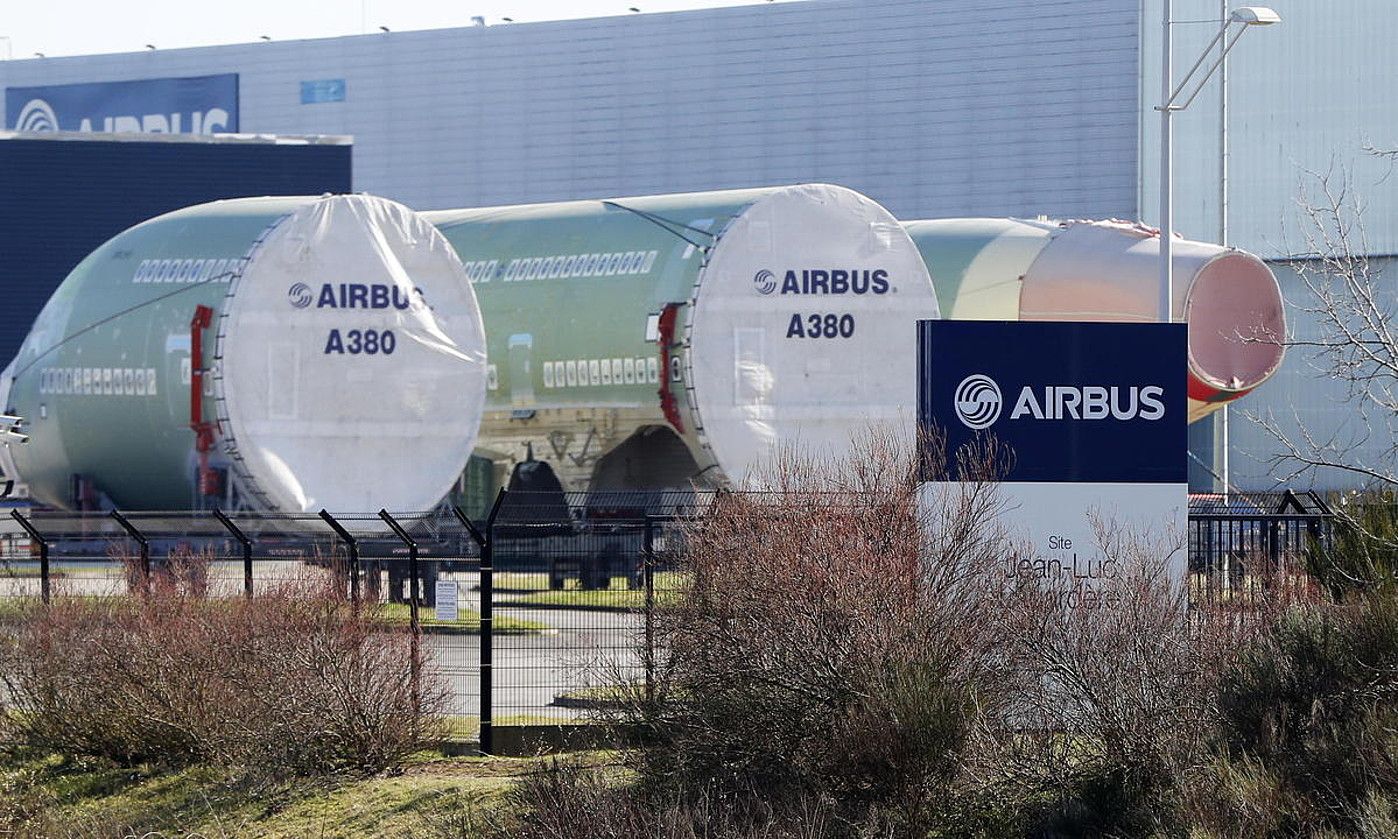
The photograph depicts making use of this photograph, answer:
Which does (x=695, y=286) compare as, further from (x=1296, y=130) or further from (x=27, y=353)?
(x=1296, y=130)

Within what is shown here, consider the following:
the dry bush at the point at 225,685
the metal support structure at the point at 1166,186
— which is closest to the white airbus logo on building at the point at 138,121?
the metal support structure at the point at 1166,186

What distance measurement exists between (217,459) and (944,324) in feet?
52.4

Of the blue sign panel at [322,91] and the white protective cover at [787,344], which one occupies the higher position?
the blue sign panel at [322,91]

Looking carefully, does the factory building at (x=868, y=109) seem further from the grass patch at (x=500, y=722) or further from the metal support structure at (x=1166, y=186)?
the grass patch at (x=500, y=722)

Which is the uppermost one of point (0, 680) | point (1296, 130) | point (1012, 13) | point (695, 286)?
point (1012, 13)

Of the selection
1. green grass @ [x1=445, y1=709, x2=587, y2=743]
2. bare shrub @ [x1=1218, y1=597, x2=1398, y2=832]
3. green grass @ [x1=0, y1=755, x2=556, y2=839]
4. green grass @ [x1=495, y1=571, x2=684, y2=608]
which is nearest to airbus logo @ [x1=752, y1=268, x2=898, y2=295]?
green grass @ [x1=495, y1=571, x2=684, y2=608]

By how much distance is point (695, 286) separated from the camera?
92.5 feet

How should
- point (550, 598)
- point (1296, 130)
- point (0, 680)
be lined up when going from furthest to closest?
point (1296, 130)
point (550, 598)
point (0, 680)

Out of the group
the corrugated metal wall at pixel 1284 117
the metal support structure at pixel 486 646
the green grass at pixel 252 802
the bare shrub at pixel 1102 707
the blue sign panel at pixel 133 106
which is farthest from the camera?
the blue sign panel at pixel 133 106

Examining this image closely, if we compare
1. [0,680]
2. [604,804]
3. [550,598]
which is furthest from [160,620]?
[604,804]

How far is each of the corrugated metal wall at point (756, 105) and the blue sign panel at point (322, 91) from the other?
0.84 feet

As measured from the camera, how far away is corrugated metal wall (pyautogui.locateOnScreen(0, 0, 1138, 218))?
207 ft

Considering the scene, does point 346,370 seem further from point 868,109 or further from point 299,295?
point 868,109

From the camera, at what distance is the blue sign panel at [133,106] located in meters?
74.7
